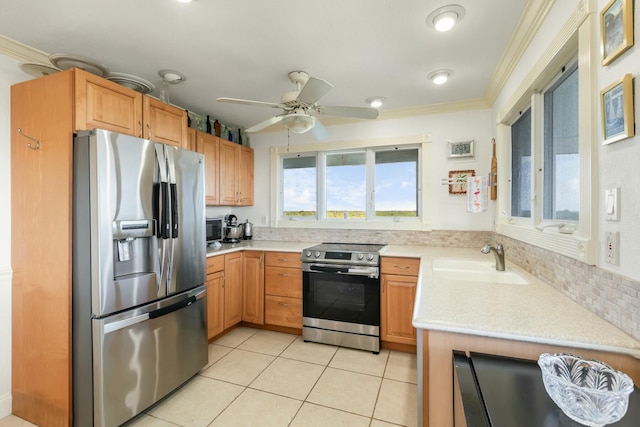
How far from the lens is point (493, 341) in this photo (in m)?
1.08

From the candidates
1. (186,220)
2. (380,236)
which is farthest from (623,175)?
(380,236)

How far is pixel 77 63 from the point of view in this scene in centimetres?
180

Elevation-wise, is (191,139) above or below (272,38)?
below

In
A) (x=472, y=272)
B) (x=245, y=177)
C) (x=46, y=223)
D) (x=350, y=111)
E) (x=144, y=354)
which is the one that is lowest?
(x=144, y=354)

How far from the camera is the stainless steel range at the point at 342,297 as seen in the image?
9.18 ft

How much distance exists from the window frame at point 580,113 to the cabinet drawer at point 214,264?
257 cm

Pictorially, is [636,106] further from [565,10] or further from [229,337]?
[229,337]

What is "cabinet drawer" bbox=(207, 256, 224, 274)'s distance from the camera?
2.79 m

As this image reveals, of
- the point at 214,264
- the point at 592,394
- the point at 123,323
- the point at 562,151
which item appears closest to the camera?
the point at 592,394

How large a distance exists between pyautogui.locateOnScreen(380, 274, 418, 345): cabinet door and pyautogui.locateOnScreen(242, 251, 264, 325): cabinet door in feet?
4.33

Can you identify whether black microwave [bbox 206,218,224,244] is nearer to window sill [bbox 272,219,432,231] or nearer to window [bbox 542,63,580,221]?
window sill [bbox 272,219,432,231]

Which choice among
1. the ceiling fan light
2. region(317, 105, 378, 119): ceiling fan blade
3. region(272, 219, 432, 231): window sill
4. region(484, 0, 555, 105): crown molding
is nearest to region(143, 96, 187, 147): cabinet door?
the ceiling fan light

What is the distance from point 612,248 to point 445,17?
4.79 feet

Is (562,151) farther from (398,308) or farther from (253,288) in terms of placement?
(253,288)
